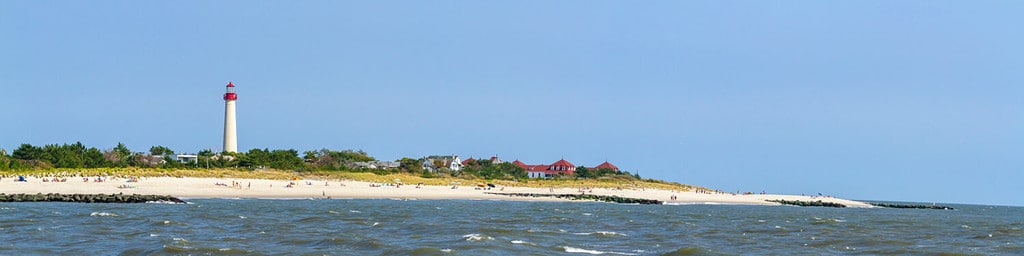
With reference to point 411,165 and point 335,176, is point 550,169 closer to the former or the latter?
point 411,165

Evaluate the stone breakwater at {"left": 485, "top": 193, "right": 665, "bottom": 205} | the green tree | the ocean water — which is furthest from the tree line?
the ocean water

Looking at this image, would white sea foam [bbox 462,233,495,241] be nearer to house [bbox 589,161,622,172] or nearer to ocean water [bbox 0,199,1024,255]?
ocean water [bbox 0,199,1024,255]

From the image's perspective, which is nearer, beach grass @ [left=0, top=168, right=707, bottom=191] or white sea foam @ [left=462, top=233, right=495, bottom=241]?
white sea foam @ [left=462, top=233, right=495, bottom=241]

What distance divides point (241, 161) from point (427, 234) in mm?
63084

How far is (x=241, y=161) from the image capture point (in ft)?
295

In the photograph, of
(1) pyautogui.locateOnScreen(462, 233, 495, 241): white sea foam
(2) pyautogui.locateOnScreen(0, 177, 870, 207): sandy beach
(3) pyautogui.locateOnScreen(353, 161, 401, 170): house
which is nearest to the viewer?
(1) pyautogui.locateOnScreen(462, 233, 495, 241): white sea foam

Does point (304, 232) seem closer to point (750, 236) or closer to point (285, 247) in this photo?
point (285, 247)

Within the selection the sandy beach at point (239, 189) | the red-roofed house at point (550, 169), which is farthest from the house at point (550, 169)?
the sandy beach at point (239, 189)

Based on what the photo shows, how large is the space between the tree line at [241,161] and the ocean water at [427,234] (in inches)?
1571

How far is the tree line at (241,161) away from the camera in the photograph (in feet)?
264

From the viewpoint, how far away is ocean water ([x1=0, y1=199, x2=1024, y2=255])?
25244 millimetres

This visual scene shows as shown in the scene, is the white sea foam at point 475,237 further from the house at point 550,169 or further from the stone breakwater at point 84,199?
the house at point 550,169

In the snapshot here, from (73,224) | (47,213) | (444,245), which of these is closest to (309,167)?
(47,213)

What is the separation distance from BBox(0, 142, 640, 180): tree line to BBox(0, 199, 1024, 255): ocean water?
39893 millimetres
